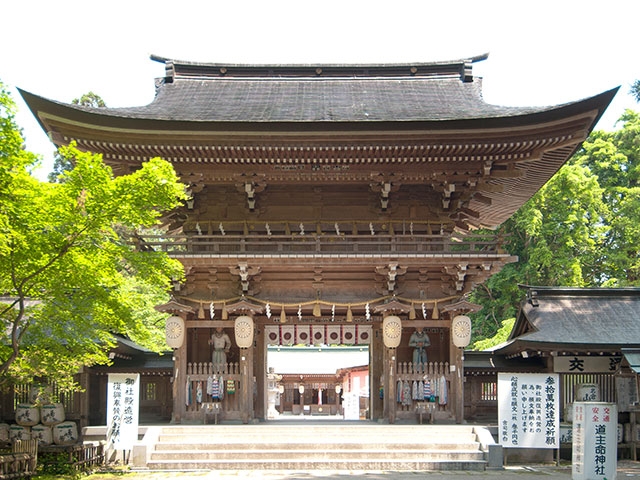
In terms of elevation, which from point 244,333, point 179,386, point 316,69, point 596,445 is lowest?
point 596,445

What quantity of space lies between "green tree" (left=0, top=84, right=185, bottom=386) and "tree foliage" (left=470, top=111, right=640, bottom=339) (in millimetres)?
22075

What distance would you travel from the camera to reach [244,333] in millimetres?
18422

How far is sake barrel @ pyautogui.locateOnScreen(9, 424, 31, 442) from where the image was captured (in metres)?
17.4

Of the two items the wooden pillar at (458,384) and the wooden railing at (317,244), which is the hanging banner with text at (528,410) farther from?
the wooden railing at (317,244)

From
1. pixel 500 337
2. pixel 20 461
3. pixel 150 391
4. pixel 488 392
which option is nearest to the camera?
pixel 20 461

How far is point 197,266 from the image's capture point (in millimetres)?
18219

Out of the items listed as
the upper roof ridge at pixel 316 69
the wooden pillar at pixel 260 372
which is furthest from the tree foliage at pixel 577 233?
the wooden pillar at pixel 260 372

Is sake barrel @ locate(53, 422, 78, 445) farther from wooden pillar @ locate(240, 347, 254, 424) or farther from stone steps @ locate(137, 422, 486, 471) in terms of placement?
wooden pillar @ locate(240, 347, 254, 424)

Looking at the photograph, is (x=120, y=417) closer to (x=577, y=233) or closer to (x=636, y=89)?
(x=636, y=89)

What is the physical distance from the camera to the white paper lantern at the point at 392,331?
60.5 feet

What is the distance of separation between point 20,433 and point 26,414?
0.44 m

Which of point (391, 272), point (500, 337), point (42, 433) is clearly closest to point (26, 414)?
point (42, 433)

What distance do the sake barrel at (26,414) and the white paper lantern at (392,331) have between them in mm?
8029

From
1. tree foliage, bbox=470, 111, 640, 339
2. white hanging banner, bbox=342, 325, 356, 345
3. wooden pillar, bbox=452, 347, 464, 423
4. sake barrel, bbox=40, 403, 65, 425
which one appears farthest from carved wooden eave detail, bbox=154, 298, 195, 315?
tree foliage, bbox=470, 111, 640, 339
